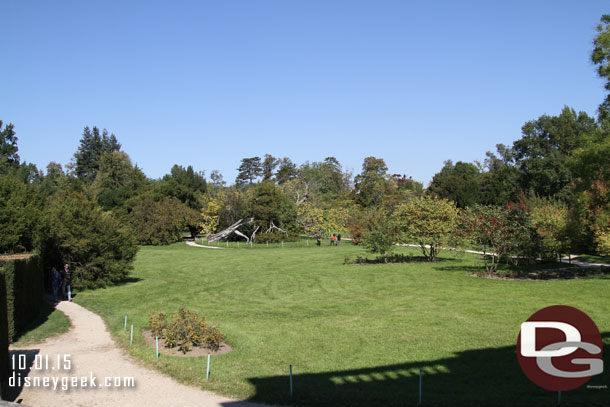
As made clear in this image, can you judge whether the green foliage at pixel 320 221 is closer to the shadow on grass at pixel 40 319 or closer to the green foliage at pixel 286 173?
the shadow on grass at pixel 40 319

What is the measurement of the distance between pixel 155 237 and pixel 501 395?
187ft

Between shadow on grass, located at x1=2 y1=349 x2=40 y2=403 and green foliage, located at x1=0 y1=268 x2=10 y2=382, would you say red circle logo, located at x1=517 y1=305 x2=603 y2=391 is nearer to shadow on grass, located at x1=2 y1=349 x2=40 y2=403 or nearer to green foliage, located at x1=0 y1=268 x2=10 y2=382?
shadow on grass, located at x1=2 y1=349 x2=40 y2=403

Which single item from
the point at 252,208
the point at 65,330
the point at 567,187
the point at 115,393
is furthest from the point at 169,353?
the point at 567,187

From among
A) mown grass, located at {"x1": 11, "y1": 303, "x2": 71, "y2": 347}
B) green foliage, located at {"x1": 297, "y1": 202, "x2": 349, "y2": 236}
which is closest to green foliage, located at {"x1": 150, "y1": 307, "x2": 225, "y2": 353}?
mown grass, located at {"x1": 11, "y1": 303, "x2": 71, "y2": 347}

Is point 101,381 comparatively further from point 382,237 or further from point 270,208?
point 270,208

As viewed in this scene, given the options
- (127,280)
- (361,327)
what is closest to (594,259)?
(361,327)

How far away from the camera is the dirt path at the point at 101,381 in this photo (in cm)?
972

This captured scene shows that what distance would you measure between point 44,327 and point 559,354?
54.8 feet

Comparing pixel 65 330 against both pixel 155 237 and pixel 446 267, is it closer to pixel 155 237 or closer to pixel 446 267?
pixel 446 267

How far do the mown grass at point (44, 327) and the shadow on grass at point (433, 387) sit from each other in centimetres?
900

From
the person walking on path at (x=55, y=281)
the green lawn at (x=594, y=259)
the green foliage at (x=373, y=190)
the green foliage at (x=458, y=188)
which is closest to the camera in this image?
the person walking on path at (x=55, y=281)

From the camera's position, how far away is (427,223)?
1373 inches

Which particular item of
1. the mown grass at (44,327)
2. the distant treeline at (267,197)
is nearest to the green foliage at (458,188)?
the distant treeline at (267,197)

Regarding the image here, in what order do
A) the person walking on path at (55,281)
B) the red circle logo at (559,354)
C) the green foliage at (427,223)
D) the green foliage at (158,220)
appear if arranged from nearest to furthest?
the red circle logo at (559,354) → the person walking on path at (55,281) → the green foliage at (427,223) → the green foliage at (158,220)
